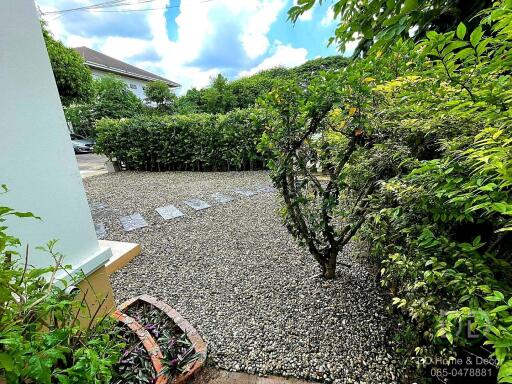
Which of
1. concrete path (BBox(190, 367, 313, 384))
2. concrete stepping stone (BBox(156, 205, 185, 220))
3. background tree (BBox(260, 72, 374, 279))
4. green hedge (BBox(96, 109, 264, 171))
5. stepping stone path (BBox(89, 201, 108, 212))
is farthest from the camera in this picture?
green hedge (BBox(96, 109, 264, 171))

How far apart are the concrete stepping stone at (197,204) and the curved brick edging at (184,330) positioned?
7.89ft

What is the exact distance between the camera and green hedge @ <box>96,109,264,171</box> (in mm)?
6762

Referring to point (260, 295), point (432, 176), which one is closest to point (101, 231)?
point (260, 295)

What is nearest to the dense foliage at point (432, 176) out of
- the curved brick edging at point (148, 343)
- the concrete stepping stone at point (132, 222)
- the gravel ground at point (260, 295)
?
the gravel ground at point (260, 295)

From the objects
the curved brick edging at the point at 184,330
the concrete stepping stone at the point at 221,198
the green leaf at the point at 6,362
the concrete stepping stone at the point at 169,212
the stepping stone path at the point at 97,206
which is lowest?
the curved brick edging at the point at 184,330

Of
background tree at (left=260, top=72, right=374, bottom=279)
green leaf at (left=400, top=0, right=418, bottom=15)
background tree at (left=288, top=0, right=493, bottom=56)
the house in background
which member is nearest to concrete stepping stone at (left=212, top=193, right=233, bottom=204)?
background tree at (left=260, top=72, right=374, bottom=279)

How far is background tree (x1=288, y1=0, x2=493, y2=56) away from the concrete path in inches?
79.0

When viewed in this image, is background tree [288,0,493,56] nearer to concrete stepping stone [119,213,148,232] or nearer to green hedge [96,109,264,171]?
concrete stepping stone [119,213,148,232]

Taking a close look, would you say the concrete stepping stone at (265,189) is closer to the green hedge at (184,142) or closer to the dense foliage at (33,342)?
the green hedge at (184,142)

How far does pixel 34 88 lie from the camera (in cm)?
145

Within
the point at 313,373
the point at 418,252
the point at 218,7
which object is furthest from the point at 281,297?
the point at 218,7

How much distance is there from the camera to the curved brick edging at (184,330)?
1.45 metres

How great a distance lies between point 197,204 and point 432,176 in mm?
4023

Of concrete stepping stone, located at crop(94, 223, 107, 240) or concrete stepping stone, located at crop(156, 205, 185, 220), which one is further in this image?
concrete stepping stone, located at crop(156, 205, 185, 220)
